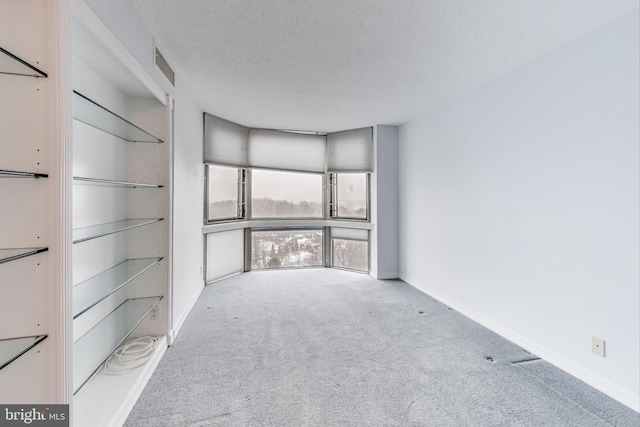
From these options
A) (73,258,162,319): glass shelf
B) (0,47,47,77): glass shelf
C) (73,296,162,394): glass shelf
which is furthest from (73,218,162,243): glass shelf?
(0,47,47,77): glass shelf

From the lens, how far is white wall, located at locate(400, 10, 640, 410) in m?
1.79

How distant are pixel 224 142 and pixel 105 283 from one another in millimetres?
2780

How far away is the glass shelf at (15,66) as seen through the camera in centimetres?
101

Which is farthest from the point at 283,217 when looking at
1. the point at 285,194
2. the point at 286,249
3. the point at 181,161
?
the point at 181,161

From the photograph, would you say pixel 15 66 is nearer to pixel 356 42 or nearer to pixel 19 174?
pixel 19 174

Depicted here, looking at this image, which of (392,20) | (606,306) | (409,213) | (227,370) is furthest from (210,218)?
(606,306)

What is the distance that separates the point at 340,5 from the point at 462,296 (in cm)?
313

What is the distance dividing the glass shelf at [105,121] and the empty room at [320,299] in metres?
0.02

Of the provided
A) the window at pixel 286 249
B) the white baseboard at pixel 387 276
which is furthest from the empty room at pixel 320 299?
the window at pixel 286 249

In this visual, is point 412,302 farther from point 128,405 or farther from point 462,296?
→ point 128,405

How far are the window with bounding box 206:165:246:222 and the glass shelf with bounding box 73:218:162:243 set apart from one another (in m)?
1.79

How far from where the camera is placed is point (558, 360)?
2146 mm

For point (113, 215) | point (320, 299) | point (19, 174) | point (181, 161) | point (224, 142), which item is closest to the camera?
point (19, 174)

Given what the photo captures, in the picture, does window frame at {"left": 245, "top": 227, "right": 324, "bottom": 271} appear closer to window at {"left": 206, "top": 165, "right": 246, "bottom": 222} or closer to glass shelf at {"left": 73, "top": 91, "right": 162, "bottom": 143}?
window at {"left": 206, "top": 165, "right": 246, "bottom": 222}
